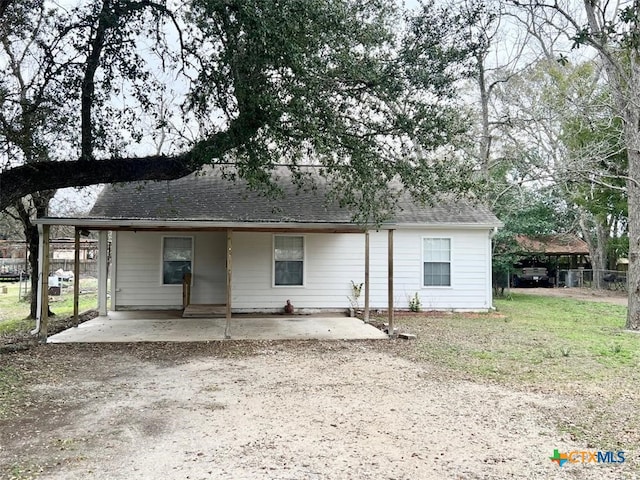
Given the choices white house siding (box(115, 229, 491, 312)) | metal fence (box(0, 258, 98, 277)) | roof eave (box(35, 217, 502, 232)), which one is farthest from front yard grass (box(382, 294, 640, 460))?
metal fence (box(0, 258, 98, 277))

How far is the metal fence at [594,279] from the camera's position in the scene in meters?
22.9

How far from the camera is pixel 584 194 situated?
73.5 feet

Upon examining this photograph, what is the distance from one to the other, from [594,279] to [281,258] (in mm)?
19090

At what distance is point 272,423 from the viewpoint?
4.59 meters

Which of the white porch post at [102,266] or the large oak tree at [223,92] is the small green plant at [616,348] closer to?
the large oak tree at [223,92]

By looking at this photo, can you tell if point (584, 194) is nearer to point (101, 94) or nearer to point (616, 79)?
point (616, 79)

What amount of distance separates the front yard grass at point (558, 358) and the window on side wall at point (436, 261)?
0.99 m

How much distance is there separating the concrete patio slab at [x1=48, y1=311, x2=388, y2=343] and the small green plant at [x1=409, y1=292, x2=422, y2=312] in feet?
7.13

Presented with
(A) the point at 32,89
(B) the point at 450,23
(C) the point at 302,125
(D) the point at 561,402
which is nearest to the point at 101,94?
(A) the point at 32,89

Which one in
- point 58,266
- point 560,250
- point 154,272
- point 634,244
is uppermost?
point 560,250

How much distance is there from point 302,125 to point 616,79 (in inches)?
321

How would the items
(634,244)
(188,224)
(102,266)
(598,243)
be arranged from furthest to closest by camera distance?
(598,243), (102,266), (634,244), (188,224)
